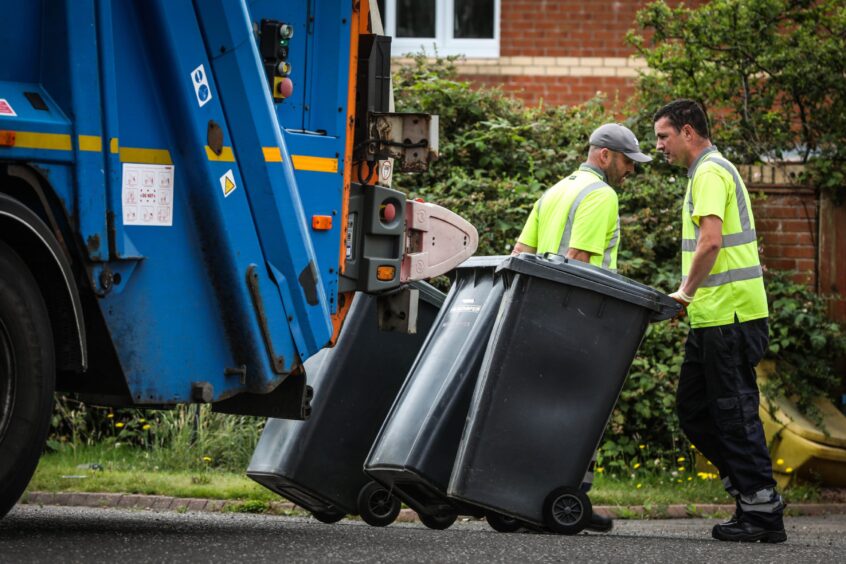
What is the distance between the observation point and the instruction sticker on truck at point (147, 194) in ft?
14.7

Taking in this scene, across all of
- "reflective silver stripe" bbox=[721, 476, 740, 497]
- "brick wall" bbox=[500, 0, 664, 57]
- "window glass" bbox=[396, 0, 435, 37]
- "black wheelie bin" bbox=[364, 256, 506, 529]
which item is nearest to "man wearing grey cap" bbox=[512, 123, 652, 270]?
"black wheelie bin" bbox=[364, 256, 506, 529]

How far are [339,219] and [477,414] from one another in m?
0.90

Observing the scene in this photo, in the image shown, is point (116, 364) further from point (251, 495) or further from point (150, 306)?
point (251, 495)

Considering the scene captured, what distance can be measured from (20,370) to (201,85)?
45.3 inches

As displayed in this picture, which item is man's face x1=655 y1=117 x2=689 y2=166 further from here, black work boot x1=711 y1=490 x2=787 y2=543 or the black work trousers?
black work boot x1=711 y1=490 x2=787 y2=543

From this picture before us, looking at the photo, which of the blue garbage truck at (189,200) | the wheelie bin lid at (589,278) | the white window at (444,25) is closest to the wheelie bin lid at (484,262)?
the wheelie bin lid at (589,278)

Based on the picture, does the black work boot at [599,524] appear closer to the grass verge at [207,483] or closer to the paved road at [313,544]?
the paved road at [313,544]

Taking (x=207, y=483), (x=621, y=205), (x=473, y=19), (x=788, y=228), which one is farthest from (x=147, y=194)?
(x=473, y=19)

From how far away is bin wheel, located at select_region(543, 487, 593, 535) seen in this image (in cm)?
543

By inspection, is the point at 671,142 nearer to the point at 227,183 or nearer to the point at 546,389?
the point at 546,389

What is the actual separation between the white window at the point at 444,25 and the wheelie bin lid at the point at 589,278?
325 inches

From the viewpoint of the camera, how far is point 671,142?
618 cm

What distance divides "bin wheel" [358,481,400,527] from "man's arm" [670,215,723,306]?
1468 mm

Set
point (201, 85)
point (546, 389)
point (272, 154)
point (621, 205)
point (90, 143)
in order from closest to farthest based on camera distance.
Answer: point (90, 143) < point (201, 85) < point (272, 154) < point (546, 389) < point (621, 205)
